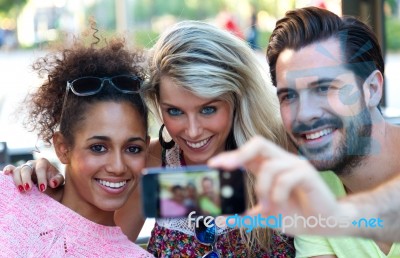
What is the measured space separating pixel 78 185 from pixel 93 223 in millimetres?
114

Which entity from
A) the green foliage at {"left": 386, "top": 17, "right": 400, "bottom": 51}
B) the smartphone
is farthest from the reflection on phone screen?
the green foliage at {"left": 386, "top": 17, "right": 400, "bottom": 51}

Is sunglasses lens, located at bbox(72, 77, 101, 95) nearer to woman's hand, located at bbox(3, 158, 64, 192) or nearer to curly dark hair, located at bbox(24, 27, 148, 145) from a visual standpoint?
curly dark hair, located at bbox(24, 27, 148, 145)

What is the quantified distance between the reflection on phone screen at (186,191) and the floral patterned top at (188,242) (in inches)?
32.7

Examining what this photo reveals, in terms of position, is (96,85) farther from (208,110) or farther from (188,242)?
(188,242)

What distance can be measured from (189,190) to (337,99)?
1.73 feet

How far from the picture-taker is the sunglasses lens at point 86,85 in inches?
74.9

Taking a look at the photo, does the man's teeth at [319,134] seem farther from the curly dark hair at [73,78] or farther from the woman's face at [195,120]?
the curly dark hair at [73,78]

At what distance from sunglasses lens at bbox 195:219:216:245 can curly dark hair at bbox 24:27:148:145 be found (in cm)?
35

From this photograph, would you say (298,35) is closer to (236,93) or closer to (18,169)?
(236,93)

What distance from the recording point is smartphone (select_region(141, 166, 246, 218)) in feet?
3.59

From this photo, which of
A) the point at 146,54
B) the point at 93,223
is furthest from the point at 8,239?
the point at 146,54

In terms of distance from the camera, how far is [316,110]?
1.47 m

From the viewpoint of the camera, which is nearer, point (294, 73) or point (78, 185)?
point (294, 73)

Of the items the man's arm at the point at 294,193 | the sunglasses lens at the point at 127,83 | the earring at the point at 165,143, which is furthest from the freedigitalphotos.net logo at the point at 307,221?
the earring at the point at 165,143
